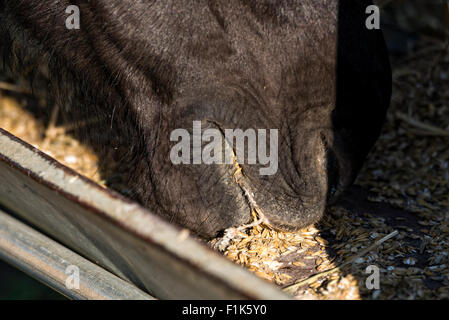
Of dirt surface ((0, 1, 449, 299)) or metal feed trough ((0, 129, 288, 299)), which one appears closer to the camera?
metal feed trough ((0, 129, 288, 299))

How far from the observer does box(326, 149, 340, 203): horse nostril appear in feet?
4.71

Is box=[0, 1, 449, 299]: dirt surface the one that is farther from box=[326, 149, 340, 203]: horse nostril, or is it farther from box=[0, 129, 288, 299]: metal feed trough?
box=[0, 129, 288, 299]: metal feed trough

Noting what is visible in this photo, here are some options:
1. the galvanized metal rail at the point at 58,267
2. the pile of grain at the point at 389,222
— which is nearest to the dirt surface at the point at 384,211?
the pile of grain at the point at 389,222

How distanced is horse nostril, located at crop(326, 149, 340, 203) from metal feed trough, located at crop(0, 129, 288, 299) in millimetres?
493

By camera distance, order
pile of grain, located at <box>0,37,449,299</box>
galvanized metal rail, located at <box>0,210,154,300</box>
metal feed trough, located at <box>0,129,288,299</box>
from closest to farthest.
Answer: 1. metal feed trough, located at <box>0,129,288,299</box>
2. galvanized metal rail, located at <box>0,210,154,300</box>
3. pile of grain, located at <box>0,37,449,299</box>

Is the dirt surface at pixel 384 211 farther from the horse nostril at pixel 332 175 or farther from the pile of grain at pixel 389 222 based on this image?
the horse nostril at pixel 332 175

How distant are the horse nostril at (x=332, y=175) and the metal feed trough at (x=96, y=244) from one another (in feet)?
1.62

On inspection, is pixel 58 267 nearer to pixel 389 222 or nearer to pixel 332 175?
pixel 332 175

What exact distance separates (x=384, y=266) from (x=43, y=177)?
0.85 m

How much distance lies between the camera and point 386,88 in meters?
1.43

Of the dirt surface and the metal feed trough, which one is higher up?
the metal feed trough

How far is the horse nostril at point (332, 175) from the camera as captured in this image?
1.44m

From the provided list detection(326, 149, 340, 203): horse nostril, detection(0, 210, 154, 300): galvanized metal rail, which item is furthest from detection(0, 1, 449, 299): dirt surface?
detection(0, 210, 154, 300): galvanized metal rail
